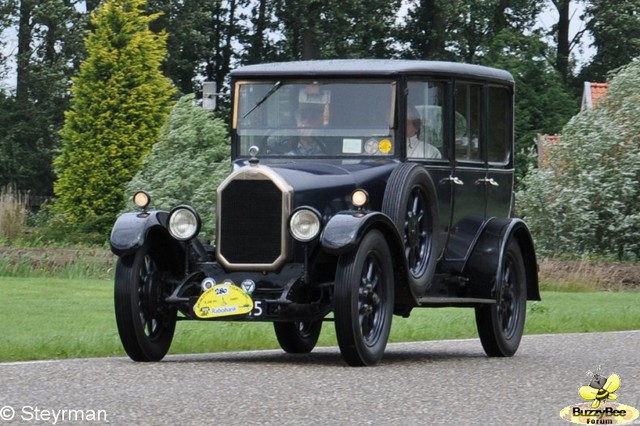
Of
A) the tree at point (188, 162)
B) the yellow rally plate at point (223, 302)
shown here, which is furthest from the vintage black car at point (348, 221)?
the tree at point (188, 162)

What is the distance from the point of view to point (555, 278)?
29516 millimetres

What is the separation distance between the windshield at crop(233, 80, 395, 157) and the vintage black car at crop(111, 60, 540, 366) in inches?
0.4

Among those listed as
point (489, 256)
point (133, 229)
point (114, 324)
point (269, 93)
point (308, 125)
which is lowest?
point (114, 324)

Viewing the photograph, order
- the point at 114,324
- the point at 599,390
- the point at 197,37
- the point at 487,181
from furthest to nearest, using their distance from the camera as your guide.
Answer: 1. the point at 197,37
2. the point at 114,324
3. the point at 487,181
4. the point at 599,390

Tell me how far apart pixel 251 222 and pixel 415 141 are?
1.75m

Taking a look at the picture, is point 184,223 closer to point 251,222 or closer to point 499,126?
point 251,222

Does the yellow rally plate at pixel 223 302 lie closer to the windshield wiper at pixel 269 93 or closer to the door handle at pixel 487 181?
the windshield wiper at pixel 269 93

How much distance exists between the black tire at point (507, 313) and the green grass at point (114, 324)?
7.27ft

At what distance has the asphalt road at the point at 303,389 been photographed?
27.5 ft

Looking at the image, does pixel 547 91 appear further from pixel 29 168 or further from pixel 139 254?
pixel 139 254

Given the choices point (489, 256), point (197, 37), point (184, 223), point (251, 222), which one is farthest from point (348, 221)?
point (197, 37)

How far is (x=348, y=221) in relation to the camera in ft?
37.6

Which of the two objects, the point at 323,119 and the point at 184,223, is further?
the point at 323,119

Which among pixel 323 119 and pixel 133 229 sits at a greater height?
pixel 323 119
